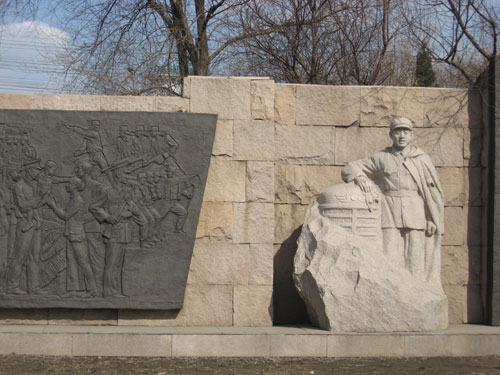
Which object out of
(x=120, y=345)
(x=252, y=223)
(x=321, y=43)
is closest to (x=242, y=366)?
(x=120, y=345)

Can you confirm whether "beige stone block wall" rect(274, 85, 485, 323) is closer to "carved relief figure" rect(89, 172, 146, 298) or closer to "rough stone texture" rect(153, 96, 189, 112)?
"rough stone texture" rect(153, 96, 189, 112)

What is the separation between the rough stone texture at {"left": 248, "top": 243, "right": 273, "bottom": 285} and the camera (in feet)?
26.6

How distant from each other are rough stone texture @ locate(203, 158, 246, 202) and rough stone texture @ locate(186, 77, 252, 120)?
21.4 inches

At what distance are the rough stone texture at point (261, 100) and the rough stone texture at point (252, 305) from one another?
197 centimetres

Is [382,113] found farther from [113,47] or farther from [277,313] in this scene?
[113,47]

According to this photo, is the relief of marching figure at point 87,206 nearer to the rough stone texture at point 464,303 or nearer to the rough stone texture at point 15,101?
the rough stone texture at point 15,101

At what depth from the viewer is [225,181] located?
320 inches

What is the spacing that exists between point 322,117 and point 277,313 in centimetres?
245

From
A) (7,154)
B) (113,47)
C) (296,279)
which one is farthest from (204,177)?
(113,47)

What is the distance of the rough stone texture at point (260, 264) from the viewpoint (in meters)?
8.12

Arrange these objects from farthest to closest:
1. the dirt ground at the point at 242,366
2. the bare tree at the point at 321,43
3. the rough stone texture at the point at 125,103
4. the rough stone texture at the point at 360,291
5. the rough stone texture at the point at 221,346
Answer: the bare tree at the point at 321,43 → the rough stone texture at the point at 125,103 → the rough stone texture at the point at 360,291 → the rough stone texture at the point at 221,346 → the dirt ground at the point at 242,366

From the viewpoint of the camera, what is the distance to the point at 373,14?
1408 centimetres

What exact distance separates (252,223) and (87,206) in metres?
1.86

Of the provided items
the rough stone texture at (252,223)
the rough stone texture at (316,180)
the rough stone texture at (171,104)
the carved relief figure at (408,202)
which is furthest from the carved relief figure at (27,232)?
the carved relief figure at (408,202)
